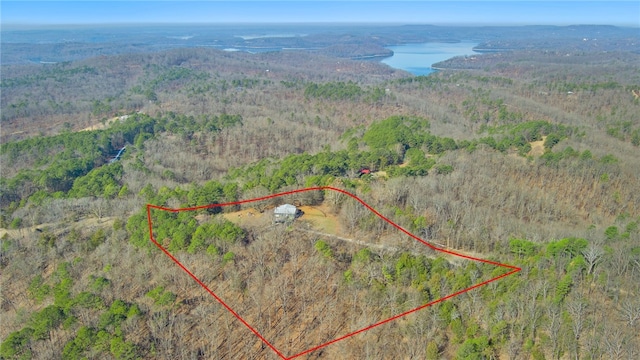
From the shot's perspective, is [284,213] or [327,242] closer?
[327,242]

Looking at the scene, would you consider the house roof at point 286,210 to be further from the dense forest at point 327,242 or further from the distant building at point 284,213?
the dense forest at point 327,242

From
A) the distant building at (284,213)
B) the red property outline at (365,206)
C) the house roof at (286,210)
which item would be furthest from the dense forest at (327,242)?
the house roof at (286,210)

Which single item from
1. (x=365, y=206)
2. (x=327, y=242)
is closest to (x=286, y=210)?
(x=327, y=242)

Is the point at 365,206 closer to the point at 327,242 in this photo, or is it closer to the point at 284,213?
the point at 327,242

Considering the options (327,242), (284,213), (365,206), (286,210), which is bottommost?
(327,242)

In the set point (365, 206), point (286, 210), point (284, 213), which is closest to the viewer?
point (284, 213)

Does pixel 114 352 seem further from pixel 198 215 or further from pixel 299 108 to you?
pixel 299 108

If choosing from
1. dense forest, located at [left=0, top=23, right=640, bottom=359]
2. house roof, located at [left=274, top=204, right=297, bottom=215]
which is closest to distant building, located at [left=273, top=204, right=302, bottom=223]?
house roof, located at [left=274, top=204, right=297, bottom=215]

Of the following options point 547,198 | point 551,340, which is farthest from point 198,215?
point 547,198
